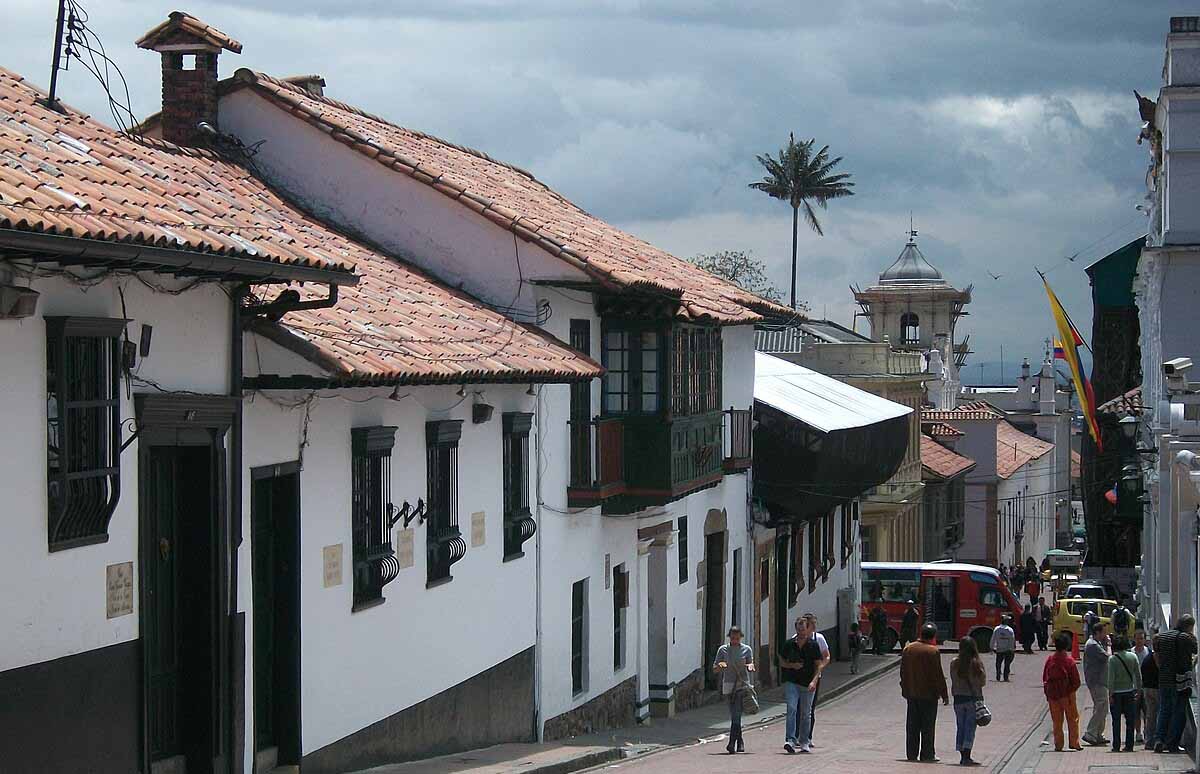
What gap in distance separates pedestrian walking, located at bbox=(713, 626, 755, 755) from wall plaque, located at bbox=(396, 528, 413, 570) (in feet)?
17.7

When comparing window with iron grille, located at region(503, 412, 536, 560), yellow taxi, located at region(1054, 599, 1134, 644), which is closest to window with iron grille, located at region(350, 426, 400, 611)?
window with iron grille, located at region(503, 412, 536, 560)

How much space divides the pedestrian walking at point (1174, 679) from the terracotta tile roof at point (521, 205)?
7.05m

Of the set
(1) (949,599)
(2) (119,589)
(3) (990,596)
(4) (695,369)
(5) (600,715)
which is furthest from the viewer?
(1) (949,599)

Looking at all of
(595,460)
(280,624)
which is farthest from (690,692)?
(280,624)

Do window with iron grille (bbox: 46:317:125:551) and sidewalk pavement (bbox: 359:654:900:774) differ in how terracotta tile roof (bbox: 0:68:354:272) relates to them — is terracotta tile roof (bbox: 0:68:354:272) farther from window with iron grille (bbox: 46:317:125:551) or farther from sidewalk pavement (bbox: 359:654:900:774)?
sidewalk pavement (bbox: 359:654:900:774)

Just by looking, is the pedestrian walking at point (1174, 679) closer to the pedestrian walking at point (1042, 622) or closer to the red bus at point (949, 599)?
the red bus at point (949, 599)

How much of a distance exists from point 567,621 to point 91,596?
11117 mm

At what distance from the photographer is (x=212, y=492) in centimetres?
1173

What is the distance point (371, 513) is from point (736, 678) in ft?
21.7

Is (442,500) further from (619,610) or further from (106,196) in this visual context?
(619,610)

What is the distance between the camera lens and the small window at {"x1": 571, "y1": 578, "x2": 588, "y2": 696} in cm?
2156

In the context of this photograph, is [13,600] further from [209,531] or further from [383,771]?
[383,771]

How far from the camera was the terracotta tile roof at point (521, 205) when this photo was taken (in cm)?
2022

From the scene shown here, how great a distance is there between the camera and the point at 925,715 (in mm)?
18375
